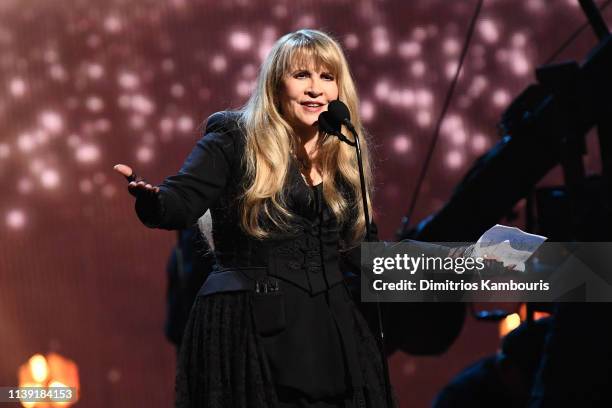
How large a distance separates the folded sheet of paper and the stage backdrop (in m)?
2.03

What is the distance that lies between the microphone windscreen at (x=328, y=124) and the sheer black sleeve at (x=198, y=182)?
18 cm

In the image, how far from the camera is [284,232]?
5.85 feet

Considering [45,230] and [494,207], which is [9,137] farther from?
[494,207]

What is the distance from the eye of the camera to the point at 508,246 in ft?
5.98

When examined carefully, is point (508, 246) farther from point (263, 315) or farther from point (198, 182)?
A: point (198, 182)

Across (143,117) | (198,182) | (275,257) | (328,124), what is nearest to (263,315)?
(275,257)

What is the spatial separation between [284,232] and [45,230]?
239cm

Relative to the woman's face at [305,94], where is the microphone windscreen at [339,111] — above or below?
below

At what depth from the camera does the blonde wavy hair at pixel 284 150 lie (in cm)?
177

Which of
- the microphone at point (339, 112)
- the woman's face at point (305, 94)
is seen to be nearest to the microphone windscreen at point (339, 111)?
the microphone at point (339, 112)

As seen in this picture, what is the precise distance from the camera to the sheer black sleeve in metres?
1.59

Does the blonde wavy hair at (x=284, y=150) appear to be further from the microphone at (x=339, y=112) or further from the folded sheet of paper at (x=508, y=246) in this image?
the folded sheet of paper at (x=508, y=246)
